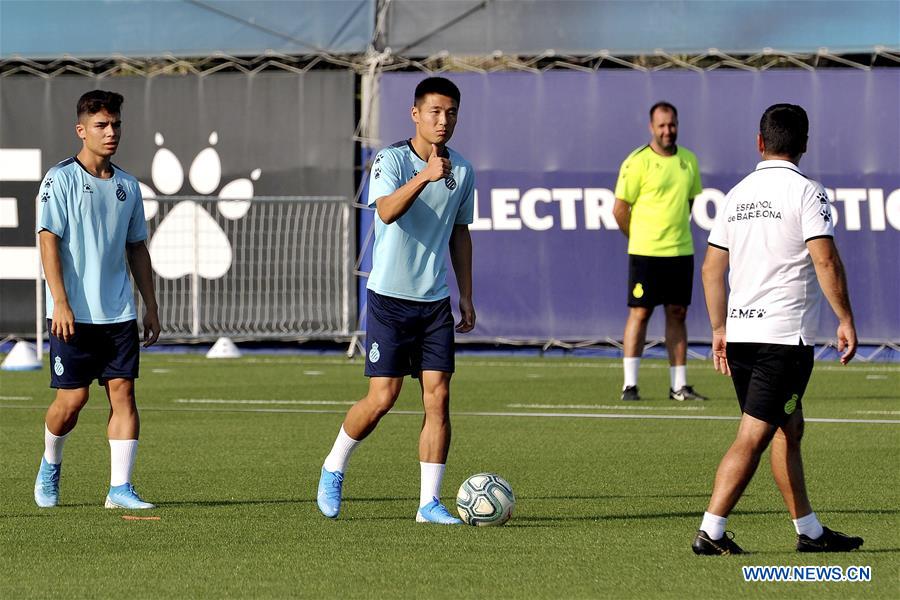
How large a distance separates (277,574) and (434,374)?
1677mm

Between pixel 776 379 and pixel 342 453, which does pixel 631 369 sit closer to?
pixel 342 453

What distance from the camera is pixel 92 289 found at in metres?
7.83

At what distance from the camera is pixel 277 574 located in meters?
6.00

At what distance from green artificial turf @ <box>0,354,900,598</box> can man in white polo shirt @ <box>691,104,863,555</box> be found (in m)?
0.37

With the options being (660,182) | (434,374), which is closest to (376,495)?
(434,374)

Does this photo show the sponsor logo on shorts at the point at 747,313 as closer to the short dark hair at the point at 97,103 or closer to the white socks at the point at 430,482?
the white socks at the point at 430,482

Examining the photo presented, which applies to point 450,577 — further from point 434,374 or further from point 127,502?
point 127,502

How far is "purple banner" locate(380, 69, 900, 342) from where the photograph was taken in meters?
18.4

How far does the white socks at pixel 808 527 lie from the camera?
21.2 ft

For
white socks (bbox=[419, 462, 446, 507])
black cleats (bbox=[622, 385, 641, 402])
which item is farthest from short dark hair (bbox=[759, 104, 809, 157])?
black cleats (bbox=[622, 385, 641, 402])

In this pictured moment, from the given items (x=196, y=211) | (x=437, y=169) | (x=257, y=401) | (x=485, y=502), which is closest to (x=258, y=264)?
(x=196, y=211)

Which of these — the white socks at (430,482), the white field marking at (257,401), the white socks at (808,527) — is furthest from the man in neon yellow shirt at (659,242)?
the white socks at (808,527)

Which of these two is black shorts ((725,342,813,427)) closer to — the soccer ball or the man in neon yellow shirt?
the soccer ball

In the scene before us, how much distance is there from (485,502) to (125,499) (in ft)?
5.95
